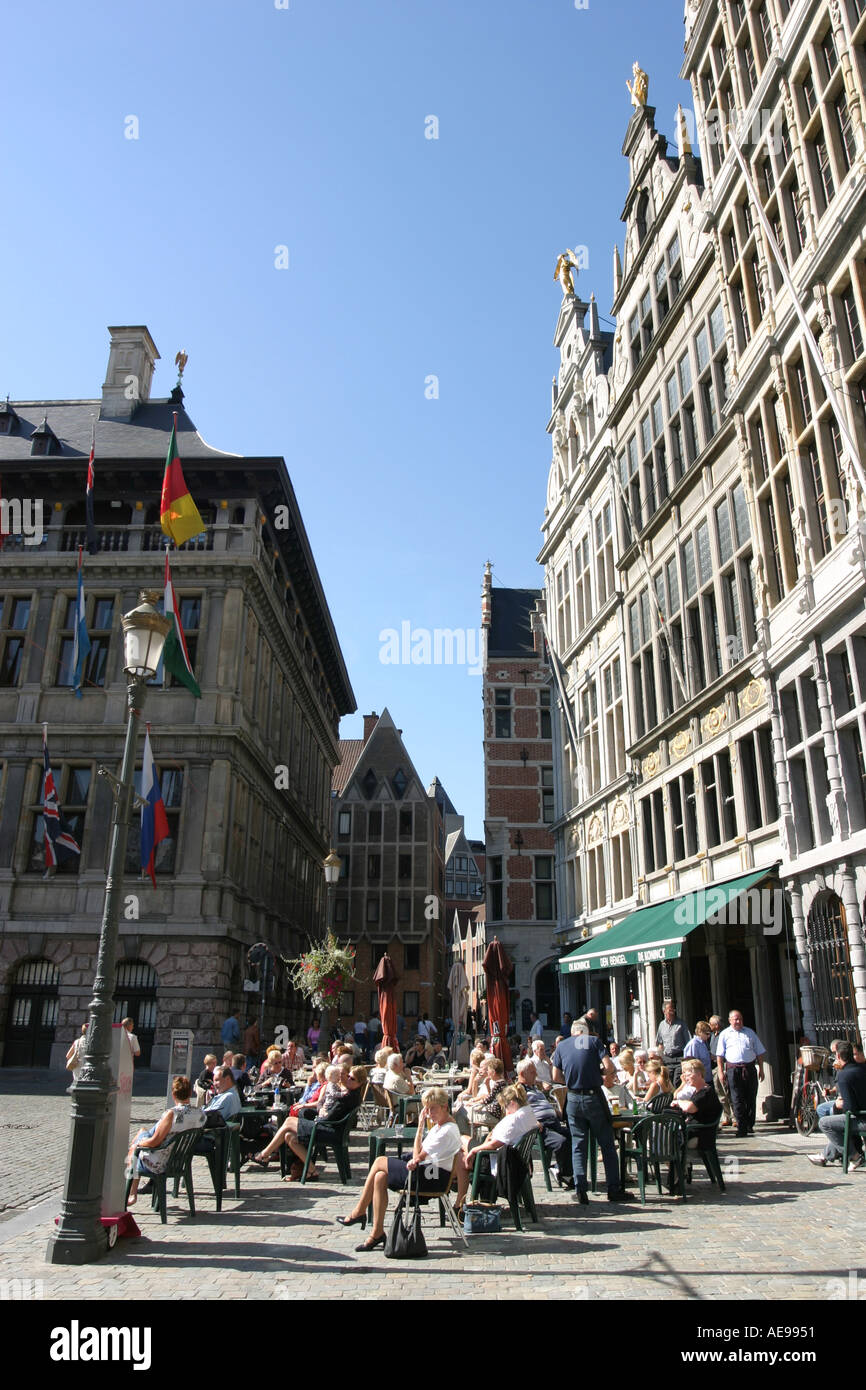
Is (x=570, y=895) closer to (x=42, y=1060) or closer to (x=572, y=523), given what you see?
(x=572, y=523)

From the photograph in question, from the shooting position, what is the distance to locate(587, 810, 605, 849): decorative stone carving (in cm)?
2753

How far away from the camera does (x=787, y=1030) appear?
52.0 feet

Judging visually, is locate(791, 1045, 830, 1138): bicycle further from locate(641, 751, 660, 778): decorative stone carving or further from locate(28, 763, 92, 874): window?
locate(28, 763, 92, 874): window

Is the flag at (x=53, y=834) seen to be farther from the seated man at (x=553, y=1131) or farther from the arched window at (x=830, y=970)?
the arched window at (x=830, y=970)

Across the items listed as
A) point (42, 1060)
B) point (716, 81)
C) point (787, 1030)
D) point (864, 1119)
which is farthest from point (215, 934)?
point (716, 81)

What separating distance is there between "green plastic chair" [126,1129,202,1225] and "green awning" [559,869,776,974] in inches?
379

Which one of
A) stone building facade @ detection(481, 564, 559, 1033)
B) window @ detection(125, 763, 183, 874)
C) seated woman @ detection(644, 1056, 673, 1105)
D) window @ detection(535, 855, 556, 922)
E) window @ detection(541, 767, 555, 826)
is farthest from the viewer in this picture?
window @ detection(541, 767, 555, 826)

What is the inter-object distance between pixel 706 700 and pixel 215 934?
44.4 feet

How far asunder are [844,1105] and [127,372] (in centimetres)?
3210

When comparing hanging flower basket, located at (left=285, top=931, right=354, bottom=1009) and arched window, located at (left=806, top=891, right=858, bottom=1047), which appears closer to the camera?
arched window, located at (left=806, top=891, right=858, bottom=1047)

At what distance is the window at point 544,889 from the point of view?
1610 inches

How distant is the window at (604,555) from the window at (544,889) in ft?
57.0

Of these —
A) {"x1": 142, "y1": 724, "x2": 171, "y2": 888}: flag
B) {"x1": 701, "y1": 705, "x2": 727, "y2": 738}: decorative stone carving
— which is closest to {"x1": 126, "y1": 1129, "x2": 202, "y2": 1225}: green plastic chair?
{"x1": 142, "y1": 724, "x2": 171, "y2": 888}: flag

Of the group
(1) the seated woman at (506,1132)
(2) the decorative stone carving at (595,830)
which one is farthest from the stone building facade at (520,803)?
(1) the seated woman at (506,1132)
